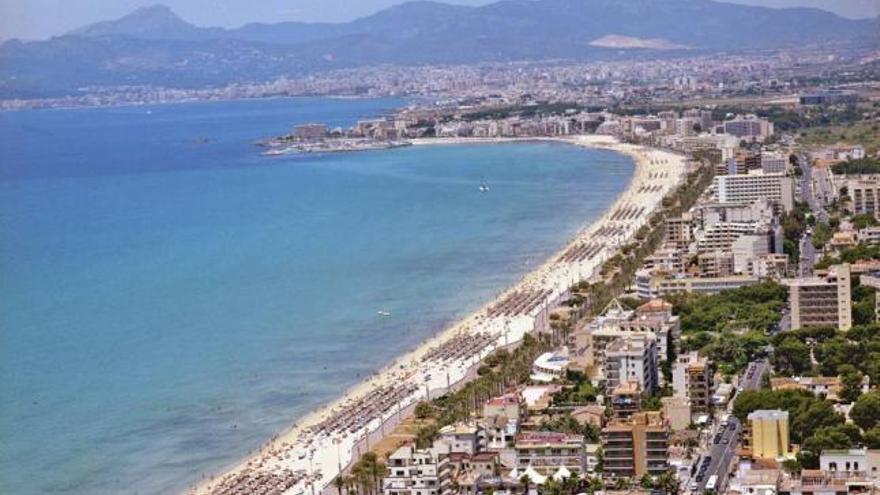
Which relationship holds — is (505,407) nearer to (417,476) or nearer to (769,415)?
(417,476)

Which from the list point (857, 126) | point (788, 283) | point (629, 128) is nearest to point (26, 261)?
point (788, 283)

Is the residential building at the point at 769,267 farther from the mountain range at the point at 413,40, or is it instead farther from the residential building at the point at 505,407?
the mountain range at the point at 413,40

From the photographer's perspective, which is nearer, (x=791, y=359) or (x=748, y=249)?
(x=791, y=359)

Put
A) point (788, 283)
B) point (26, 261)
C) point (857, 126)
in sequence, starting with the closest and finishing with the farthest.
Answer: point (788, 283) → point (26, 261) → point (857, 126)

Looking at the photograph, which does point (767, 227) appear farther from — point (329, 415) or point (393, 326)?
point (329, 415)

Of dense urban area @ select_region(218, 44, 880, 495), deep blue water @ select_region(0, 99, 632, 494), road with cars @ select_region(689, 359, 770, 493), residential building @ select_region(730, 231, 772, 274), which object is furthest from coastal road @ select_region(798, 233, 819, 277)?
road with cars @ select_region(689, 359, 770, 493)

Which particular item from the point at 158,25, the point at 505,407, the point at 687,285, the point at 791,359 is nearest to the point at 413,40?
the point at 158,25

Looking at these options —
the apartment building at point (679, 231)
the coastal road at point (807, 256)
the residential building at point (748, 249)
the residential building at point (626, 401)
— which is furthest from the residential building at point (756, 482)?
the apartment building at point (679, 231)

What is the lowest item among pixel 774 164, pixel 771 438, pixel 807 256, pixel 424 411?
pixel 424 411

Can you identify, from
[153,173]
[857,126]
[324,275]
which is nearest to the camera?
[324,275]
